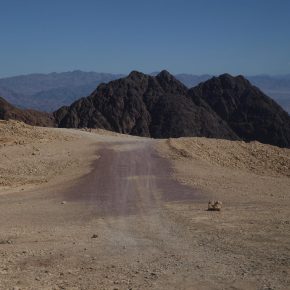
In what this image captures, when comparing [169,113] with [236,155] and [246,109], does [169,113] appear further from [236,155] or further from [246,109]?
[236,155]

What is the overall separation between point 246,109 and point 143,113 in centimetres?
1735

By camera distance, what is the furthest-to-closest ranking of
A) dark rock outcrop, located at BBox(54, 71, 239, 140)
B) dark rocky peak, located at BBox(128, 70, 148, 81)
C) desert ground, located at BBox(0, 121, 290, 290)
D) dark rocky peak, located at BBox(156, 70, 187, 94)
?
1. dark rocky peak, located at BBox(128, 70, 148, 81)
2. dark rocky peak, located at BBox(156, 70, 187, 94)
3. dark rock outcrop, located at BBox(54, 71, 239, 140)
4. desert ground, located at BBox(0, 121, 290, 290)

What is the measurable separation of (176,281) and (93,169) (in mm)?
14263

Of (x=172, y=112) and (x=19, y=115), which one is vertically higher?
(x=172, y=112)

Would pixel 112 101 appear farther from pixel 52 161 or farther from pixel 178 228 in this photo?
pixel 178 228

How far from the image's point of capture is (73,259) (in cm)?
1029

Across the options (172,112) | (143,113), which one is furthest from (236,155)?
(143,113)

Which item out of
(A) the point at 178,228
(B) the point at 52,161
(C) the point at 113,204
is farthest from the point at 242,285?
(B) the point at 52,161

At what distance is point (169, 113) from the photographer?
3132 inches

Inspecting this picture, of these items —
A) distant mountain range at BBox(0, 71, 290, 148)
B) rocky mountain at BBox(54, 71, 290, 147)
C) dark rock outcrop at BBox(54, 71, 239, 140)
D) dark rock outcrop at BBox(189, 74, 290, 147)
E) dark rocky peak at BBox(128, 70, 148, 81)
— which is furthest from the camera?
dark rocky peak at BBox(128, 70, 148, 81)

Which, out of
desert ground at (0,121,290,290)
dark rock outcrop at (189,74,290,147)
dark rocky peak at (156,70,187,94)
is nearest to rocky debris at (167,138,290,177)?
desert ground at (0,121,290,290)

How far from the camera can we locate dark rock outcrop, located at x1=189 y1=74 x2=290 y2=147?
81250mm

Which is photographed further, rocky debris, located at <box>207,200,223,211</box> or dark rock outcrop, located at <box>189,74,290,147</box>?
dark rock outcrop, located at <box>189,74,290,147</box>

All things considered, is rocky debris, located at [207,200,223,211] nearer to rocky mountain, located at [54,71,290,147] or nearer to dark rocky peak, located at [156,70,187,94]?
rocky mountain, located at [54,71,290,147]
